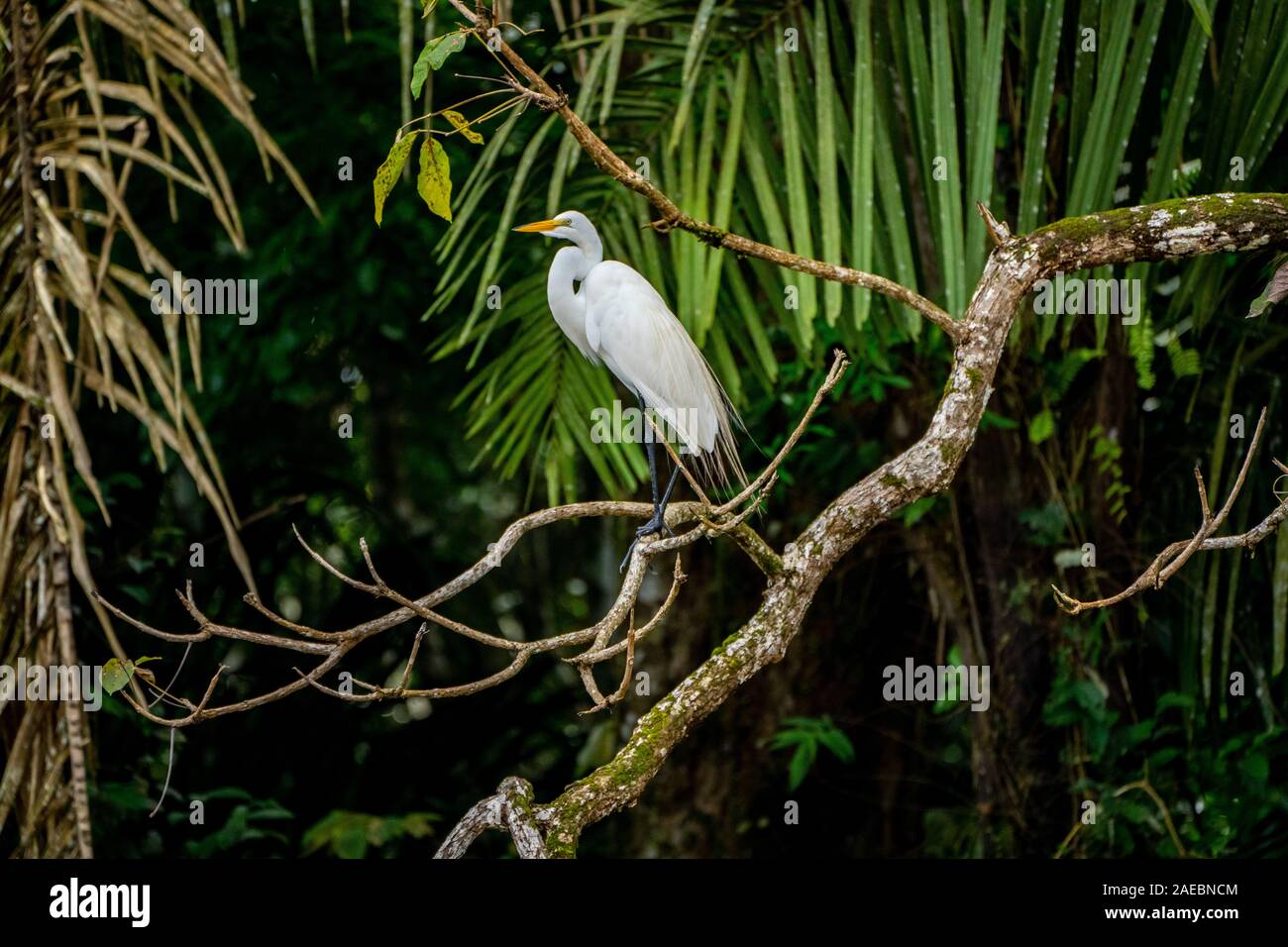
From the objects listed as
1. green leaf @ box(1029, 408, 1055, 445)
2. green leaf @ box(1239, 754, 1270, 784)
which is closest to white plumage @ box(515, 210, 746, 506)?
green leaf @ box(1029, 408, 1055, 445)

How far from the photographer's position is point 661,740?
1.62 metres

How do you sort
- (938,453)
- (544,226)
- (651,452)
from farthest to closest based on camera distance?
(651,452), (544,226), (938,453)

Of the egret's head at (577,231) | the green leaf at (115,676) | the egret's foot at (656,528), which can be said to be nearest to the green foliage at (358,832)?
the egret's foot at (656,528)

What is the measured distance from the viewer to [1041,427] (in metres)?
3.65

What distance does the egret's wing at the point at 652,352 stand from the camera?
2.14 metres

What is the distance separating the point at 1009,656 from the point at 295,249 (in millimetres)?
2468

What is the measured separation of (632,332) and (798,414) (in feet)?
5.66

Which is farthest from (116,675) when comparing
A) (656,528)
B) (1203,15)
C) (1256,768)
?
(1256,768)

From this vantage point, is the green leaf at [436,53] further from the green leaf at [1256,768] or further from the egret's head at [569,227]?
the green leaf at [1256,768]

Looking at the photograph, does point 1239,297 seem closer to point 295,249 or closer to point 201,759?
point 295,249

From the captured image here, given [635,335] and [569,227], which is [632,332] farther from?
[569,227]

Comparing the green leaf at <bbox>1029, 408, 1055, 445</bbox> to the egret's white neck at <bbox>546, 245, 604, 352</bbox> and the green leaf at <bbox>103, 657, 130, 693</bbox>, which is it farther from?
the green leaf at <bbox>103, 657, 130, 693</bbox>

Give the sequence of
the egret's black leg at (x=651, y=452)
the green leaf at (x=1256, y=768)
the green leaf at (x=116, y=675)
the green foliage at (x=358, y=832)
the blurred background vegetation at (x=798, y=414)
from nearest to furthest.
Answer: the green leaf at (x=116, y=675) → the egret's black leg at (x=651, y=452) → the blurred background vegetation at (x=798, y=414) → the green leaf at (x=1256, y=768) → the green foliage at (x=358, y=832)

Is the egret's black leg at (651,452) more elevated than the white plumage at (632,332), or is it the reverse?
the white plumage at (632,332)
